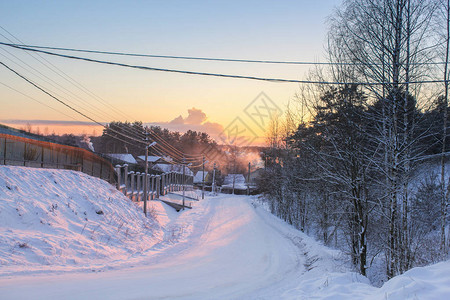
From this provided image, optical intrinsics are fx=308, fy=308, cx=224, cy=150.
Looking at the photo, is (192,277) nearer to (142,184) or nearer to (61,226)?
(61,226)

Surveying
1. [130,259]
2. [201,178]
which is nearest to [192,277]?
[130,259]

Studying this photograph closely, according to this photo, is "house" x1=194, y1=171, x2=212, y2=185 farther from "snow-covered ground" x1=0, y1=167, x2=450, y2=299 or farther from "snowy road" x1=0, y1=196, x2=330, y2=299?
"snowy road" x1=0, y1=196, x2=330, y2=299

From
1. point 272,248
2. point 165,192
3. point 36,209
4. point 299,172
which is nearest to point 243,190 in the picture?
point 165,192

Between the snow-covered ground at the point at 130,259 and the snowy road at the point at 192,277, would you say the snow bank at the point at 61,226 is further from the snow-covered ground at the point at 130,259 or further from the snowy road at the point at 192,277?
the snowy road at the point at 192,277

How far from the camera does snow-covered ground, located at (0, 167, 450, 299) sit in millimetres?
6379

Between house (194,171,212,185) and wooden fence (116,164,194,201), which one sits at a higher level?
wooden fence (116,164,194,201)

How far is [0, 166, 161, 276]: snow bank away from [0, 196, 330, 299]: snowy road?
112 cm

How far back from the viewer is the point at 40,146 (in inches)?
658

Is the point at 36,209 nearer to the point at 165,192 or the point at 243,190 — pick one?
the point at 165,192

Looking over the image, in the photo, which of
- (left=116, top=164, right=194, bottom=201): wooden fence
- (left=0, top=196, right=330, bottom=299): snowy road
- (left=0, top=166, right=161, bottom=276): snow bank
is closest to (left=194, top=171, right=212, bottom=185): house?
(left=116, top=164, right=194, bottom=201): wooden fence

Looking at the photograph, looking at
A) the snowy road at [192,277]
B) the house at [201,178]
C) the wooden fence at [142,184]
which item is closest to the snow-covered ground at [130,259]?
the snowy road at [192,277]

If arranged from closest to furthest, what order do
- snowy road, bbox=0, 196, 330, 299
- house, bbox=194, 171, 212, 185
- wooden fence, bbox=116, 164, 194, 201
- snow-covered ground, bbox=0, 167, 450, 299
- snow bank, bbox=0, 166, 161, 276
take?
1. snow-covered ground, bbox=0, 167, 450, 299
2. snowy road, bbox=0, 196, 330, 299
3. snow bank, bbox=0, 166, 161, 276
4. wooden fence, bbox=116, 164, 194, 201
5. house, bbox=194, 171, 212, 185

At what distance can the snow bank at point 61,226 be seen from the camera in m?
8.79

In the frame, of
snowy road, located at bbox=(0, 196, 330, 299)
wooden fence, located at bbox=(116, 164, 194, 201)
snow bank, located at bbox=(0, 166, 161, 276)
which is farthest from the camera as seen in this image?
wooden fence, located at bbox=(116, 164, 194, 201)
